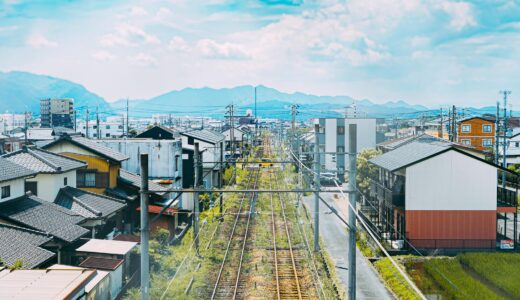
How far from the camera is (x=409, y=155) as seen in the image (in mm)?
18703

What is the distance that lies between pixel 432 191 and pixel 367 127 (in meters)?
18.3

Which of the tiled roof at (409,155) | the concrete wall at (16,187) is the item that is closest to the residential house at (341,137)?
the tiled roof at (409,155)

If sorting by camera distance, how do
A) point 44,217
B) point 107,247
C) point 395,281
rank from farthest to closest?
point 395,281
point 44,217
point 107,247

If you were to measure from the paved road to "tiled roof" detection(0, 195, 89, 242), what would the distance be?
22.9 feet

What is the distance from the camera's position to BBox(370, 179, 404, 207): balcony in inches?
690

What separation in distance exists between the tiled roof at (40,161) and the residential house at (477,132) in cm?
3024

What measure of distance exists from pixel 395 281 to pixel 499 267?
318 centimetres

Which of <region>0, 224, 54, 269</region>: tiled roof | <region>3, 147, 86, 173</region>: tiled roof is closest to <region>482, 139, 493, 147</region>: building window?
<region>3, 147, 86, 173</region>: tiled roof

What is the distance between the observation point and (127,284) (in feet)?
39.0

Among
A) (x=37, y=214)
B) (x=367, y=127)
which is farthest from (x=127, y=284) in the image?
(x=367, y=127)

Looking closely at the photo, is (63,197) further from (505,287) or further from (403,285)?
(505,287)

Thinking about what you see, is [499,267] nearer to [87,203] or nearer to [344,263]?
[344,263]

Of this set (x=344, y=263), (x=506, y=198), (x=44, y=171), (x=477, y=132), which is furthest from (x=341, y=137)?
A: (x=44, y=171)

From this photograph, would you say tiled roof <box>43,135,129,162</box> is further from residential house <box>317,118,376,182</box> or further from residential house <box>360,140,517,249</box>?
residential house <box>317,118,376,182</box>
